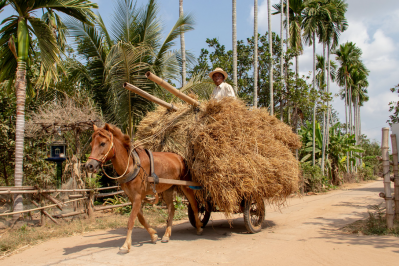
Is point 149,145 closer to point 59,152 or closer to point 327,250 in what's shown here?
point 59,152

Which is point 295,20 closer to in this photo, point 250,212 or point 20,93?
point 250,212

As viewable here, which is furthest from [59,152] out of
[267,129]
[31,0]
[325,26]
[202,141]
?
[325,26]

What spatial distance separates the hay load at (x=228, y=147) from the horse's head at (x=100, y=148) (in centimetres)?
146

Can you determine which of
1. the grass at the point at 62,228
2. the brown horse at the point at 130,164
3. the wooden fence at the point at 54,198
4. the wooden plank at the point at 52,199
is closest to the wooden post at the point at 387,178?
the brown horse at the point at 130,164

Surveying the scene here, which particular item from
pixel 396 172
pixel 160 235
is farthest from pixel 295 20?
pixel 160 235

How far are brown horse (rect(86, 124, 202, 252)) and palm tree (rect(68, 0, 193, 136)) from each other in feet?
14.6

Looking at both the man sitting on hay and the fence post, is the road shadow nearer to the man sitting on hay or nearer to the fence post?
the fence post

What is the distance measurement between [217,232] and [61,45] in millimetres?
6880

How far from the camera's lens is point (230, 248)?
198 inches

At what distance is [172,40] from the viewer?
11344mm

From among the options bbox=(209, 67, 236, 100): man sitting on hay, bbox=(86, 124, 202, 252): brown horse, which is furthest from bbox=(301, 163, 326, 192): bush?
bbox=(86, 124, 202, 252): brown horse

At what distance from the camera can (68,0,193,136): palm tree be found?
32.2 feet

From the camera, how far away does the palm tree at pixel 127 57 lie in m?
9.83

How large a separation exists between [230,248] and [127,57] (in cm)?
693
